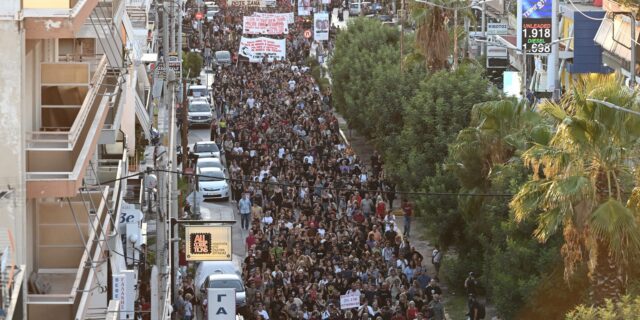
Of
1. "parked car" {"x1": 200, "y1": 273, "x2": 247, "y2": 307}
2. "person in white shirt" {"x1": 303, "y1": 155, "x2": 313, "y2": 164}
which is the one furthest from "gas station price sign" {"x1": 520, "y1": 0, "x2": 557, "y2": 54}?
"parked car" {"x1": 200, "y1": 273, "x2": 247, "y2": 307}

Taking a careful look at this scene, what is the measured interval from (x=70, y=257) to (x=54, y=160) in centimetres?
356

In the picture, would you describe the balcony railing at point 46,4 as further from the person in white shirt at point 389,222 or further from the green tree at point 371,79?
the green tree at point 371,79

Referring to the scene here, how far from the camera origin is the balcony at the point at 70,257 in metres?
20.0

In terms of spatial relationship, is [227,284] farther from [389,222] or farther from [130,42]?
[389,222]

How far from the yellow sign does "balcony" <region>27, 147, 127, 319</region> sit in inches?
417

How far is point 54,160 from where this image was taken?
19641 mm

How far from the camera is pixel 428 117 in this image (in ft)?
147

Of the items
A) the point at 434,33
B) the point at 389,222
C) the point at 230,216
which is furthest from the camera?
the point at 434,33

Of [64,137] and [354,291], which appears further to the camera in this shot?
[354,291]

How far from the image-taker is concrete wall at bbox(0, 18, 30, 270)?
1845cm

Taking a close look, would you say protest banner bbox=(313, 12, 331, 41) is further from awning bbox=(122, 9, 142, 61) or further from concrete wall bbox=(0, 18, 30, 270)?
concrete wall bbox=(0, 18, 30, 270)

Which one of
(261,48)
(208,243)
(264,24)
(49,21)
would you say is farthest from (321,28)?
(49,21)

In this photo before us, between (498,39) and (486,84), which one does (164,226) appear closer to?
(486,84)

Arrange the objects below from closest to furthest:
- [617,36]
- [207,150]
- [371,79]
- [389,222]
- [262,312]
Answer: [262,312]
[389,222]
[617,36]
[207,150]
[371,79]
